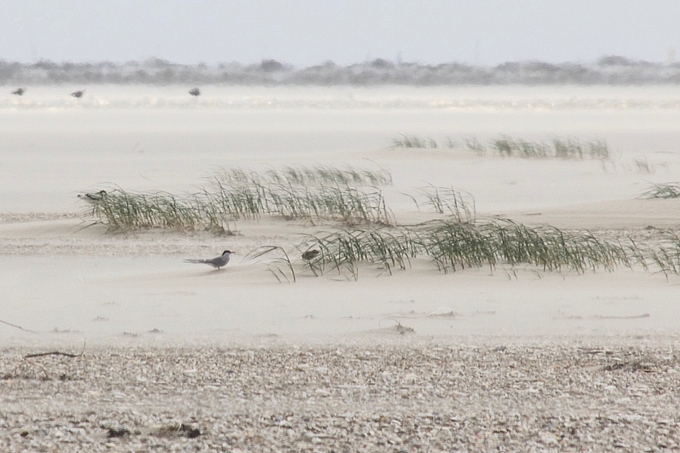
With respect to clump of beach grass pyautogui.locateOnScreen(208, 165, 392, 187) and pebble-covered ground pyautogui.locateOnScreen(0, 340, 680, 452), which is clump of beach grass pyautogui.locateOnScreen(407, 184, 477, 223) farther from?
pebble-covered ground pyautogui.locateOnScreen(0, 340, 680, 452)

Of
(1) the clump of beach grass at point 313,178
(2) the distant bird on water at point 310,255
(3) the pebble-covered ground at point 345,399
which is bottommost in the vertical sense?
(1) the clump of beach grass at point 313,178

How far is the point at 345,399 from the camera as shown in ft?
12.7

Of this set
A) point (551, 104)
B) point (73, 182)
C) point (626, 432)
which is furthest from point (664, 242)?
point (551, 104)

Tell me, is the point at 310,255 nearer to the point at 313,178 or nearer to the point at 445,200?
the point at 445,200

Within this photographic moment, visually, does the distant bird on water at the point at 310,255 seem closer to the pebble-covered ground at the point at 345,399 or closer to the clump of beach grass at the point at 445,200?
the pebble-covered ground at the point at 345,399

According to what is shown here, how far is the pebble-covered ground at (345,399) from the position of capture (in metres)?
3.39

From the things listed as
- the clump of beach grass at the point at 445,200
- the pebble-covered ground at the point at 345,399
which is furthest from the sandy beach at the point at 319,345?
the clump of beach grass at the point at 445,200

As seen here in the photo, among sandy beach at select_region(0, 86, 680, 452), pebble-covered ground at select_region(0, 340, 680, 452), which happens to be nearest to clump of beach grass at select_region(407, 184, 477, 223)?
sandy beach at select_region(0, 86, 680, 452)

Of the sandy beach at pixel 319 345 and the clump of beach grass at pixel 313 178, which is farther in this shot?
the clump of beach grass at pixel 313 178

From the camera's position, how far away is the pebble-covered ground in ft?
11.1

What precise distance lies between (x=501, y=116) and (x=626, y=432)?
34473 millimetres

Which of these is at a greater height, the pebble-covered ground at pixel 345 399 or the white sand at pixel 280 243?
the pebble-covered ground at pixel 345 399

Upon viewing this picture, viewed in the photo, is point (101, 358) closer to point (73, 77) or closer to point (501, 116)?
point (501, 116)

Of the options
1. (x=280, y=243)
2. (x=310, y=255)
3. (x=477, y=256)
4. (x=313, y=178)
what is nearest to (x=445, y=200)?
(x=313, y=178)
